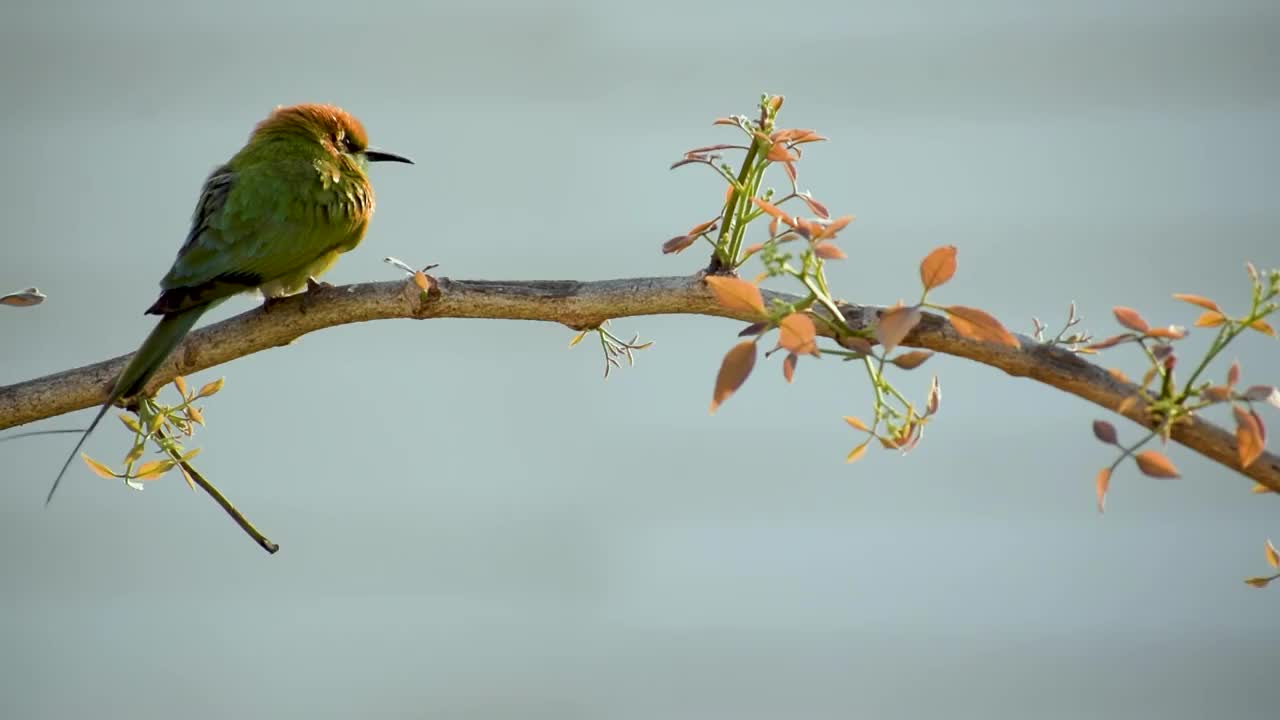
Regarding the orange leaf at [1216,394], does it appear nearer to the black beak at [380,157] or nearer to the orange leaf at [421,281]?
the orange leaf at [421,281]

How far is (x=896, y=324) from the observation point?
2.91ft

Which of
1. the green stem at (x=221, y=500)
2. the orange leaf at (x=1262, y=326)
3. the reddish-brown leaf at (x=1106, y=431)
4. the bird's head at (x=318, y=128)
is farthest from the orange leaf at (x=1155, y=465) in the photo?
the bird's head at (x=318, y=128)

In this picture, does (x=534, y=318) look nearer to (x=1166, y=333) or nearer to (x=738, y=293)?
(x=738, y=293)

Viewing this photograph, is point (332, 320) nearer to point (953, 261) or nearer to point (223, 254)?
point (223, 254)

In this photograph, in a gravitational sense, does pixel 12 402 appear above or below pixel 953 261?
below

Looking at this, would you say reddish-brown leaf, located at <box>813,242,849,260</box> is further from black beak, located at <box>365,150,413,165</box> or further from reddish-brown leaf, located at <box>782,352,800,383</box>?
black beak, located at <box>365,150,413,165</box>

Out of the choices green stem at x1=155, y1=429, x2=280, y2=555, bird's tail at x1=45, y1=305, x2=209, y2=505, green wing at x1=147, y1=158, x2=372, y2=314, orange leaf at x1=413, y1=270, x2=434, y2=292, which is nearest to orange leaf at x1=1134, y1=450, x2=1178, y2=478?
orange leaf at x1=413, y1=270, x2=434, y2=292

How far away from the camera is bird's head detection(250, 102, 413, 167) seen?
230 cm

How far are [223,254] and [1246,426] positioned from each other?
1.52 metres

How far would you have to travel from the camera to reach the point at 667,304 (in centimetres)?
121

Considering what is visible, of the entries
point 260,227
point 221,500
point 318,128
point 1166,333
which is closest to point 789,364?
point 1166,333

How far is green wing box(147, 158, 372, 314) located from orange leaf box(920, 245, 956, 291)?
3.88ft

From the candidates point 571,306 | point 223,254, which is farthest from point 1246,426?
point 223,254

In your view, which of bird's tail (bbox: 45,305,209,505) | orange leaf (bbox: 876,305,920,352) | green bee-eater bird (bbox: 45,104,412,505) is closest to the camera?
orange leaf (bbox: 876,305,920,352)
